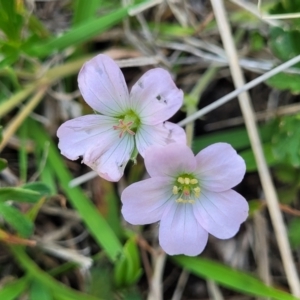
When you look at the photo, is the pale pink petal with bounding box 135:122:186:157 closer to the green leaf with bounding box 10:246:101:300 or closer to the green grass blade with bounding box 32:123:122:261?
the green grass blade with bounding box 32:123:122:261

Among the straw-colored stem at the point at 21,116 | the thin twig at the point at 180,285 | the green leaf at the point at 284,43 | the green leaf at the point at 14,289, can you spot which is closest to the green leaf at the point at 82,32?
the straw-colored stem at the point at 21,116

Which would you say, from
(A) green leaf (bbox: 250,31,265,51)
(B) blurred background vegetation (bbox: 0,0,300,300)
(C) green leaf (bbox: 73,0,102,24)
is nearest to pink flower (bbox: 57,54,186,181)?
(B) blurred background vegetation (bbox: 0,0,300,300)

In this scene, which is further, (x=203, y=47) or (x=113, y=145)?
(x=203, y=47)

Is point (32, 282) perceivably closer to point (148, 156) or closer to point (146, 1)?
point (148, 156)

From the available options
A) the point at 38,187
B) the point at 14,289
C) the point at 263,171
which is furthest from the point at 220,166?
the point at 14,289

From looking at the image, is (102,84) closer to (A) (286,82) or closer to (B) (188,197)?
(B) (188,197)

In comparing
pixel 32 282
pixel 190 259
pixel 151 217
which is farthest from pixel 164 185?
pixel 32 282
